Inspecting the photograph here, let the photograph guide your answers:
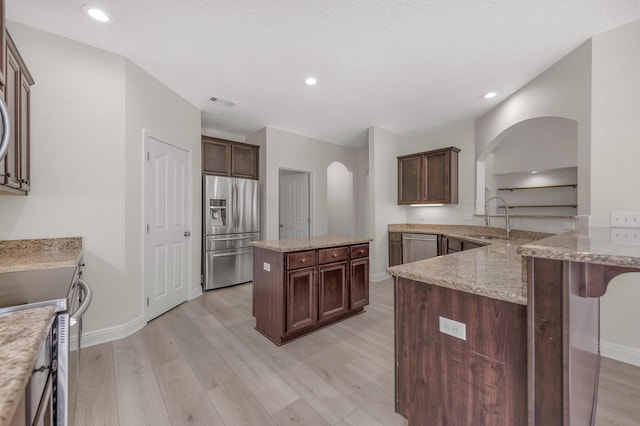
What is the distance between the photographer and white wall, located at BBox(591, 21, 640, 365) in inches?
79.9

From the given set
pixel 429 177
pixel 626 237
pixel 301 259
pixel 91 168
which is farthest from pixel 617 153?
pixel 91 168

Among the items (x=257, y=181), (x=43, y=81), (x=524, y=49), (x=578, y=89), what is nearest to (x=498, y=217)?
(x=578, y=89)

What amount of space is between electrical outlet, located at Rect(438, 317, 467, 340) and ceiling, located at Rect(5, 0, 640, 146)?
2060mm

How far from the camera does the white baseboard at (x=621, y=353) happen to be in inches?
79.8

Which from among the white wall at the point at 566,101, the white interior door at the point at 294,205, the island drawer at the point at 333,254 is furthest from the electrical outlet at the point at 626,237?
the white interior door at the point at 294,205

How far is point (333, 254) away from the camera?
268 cm

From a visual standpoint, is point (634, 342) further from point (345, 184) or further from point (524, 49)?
point (345, 184)

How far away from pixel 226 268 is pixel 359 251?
220 cm

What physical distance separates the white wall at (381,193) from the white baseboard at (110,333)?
3353 millimetres

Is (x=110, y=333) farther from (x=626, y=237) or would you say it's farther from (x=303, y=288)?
(x=626, y=237)

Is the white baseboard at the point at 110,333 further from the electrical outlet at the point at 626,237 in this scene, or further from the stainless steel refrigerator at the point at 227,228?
the electrical outlet at the point at 626,237

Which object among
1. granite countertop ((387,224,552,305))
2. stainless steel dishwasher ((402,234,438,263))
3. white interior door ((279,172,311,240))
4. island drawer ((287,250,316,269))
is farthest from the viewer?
white interior door ((279,172,311,240))

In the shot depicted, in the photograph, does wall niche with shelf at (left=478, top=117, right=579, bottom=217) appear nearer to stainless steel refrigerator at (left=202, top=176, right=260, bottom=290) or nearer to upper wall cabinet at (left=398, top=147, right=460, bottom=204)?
upper wall cabinet at (left=398, top=147, right=460, bottom=204)

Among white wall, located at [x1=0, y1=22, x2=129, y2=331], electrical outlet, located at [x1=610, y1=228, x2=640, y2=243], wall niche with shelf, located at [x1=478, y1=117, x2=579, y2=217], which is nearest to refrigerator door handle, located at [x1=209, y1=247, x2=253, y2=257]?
white wall, located at [x1=0, y1=22, x2=129, y2=331]
